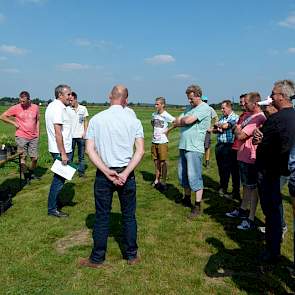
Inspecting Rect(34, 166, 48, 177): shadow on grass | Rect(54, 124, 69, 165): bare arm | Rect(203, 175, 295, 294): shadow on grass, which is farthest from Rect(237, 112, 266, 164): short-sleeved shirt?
Rect(34, 166, 48, 177): shadow on grass

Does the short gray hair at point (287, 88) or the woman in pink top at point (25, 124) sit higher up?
the short gray hair at point (287, 88)

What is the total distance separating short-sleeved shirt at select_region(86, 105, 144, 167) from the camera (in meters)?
4.87

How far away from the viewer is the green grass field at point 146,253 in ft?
15.0

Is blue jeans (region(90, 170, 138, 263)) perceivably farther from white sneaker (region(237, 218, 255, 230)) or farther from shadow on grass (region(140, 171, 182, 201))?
shadow on grass (region(140, 171, 182, 201))

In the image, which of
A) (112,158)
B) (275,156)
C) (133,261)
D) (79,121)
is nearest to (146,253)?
(133,261)

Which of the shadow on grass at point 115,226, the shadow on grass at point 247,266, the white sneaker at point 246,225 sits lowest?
the shadow on grass at point 247,266

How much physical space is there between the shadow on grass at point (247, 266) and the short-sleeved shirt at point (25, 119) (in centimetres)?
553

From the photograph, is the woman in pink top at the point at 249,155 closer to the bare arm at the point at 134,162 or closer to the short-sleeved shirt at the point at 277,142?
the short-sleeved shirt at the point at 277,142

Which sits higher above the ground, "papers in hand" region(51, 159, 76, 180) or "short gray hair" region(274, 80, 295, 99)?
"short gray hair" region(274, 80, 295, 99)

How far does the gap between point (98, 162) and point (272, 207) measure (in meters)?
2.31

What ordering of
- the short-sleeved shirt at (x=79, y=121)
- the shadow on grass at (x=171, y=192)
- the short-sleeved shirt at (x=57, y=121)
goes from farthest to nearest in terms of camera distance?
the short-sleeved shirt at (x=79, y=121) → the shadow on grass at (x=171, y=192) → the short-sleeved shirt at (x=57, y=121)

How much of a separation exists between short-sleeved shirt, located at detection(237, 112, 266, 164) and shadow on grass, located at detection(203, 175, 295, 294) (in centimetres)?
121

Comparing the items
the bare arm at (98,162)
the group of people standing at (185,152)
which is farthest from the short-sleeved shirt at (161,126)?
the bare arm at (98,162)

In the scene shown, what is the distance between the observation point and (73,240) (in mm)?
6031
